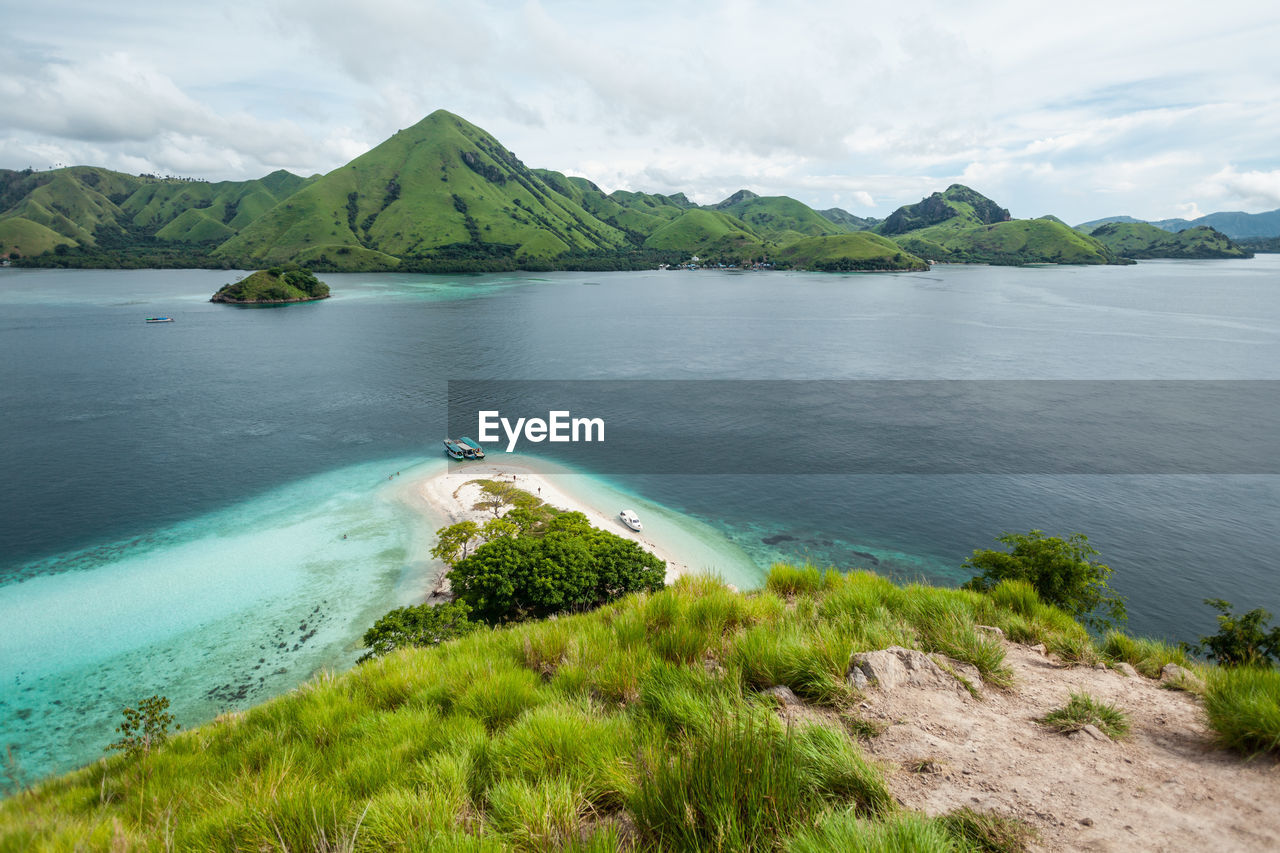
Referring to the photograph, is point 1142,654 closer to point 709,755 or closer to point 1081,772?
point 1081,772

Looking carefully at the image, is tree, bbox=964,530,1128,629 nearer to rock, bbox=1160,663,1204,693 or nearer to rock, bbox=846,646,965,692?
rock, bbox=1160,663,1204,693

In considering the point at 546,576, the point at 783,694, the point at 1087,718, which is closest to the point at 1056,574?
→ the point at 1087,718

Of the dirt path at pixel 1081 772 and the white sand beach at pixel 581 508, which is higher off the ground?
the dirt path at pixel 1081 772

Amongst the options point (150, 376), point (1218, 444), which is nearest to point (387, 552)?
point (150, 376)

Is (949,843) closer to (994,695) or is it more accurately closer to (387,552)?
(994,695)

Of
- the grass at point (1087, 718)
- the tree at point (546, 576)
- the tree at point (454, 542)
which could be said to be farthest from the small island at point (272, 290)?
the grass at point (1087, 718)

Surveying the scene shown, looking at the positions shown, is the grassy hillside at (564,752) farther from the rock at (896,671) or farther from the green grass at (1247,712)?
the green grass at (1247,712)

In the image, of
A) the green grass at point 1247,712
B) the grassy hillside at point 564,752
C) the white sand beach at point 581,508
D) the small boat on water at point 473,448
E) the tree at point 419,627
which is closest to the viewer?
the grassy hillside at point 564,752
